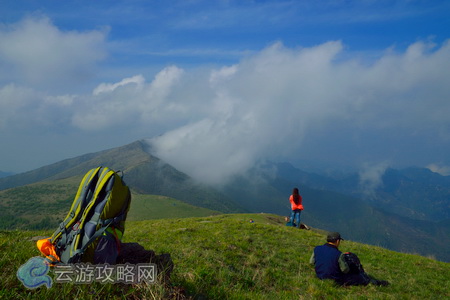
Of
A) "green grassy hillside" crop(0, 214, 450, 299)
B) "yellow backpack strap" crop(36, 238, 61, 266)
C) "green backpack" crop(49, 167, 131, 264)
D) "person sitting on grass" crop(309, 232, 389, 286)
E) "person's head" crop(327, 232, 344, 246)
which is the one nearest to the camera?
"green grassy hillside" crop(0, 214, 450, 299)

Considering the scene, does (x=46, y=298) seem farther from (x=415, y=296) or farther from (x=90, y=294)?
(x=415, y=296)

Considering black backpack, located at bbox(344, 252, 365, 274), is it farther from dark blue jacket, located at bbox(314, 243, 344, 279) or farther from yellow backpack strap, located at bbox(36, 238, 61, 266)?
yellow backpack strap, located at bbox(36, 238, 61, 266)

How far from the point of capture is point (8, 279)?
4680mm

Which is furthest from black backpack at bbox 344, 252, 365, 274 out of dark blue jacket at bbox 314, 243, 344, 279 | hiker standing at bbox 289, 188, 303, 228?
hiker standing at bbox 289, 188, 303, 228

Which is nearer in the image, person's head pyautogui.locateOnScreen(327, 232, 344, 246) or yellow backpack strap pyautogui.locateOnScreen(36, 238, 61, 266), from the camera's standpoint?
yellow backpack strap pyautogui.locateOnScreen(36, 238, 61, 266)

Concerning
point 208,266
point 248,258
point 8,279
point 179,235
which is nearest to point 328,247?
point 248,258

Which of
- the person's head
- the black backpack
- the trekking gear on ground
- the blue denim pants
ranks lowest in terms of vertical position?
the blue denim pants

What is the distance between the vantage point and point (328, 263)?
11.7 metres

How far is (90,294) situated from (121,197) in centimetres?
228

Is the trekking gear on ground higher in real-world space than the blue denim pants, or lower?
higher

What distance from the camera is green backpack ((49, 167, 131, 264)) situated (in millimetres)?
5930

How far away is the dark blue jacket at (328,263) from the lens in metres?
11.5

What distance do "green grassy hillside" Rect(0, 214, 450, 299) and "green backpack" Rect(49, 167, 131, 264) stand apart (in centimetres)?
94

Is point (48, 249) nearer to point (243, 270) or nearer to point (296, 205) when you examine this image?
point (243, 270)
